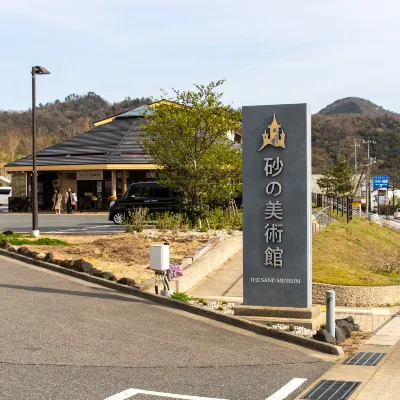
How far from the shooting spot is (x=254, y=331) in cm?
936

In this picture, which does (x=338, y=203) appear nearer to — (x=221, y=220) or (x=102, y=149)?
(x=102, y=149)

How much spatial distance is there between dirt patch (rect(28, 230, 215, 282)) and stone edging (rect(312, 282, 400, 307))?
3.44 meters

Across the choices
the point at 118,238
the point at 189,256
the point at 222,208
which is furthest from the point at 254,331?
the point at 222,208

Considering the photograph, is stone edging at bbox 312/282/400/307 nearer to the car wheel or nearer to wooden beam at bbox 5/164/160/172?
the car wheel

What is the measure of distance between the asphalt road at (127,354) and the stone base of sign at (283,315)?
62cm

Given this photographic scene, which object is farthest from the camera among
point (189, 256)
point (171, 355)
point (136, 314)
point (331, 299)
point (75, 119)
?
point (75, 119)

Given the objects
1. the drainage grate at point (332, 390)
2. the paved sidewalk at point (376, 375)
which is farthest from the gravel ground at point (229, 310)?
the drainage grate at point (332, 390)

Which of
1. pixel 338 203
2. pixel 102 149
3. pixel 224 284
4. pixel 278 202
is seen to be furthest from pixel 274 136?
pixel 338 203

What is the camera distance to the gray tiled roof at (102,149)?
41.9 m

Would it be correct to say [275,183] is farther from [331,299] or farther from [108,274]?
[108,274]

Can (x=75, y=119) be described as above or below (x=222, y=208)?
Answer: above

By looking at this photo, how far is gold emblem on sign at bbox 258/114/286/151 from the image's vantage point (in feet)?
32.4

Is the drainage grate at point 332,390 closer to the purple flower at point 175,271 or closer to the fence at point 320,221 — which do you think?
the purple flower at point 175,271

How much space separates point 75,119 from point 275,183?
129 metres
